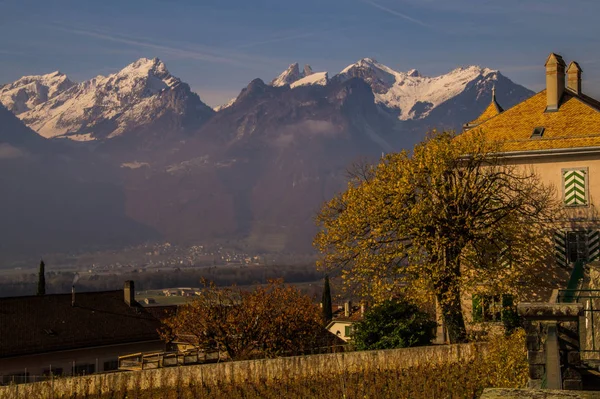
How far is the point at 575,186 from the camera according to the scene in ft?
153

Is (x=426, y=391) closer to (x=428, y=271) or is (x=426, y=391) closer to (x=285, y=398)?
(x=285, y=398)

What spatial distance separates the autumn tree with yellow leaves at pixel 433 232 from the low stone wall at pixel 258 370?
5120 mm

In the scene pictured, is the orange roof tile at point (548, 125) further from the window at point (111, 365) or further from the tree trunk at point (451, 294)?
the window at point (111, 365)

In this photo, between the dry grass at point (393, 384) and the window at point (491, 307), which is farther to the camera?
the window at point (491, 307)

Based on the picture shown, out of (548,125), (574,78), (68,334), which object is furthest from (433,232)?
(68,334)

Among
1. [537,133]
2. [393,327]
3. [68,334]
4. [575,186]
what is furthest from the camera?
[68,334]

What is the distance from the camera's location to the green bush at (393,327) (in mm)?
44656

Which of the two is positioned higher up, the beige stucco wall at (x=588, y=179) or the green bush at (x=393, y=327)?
the beige stucco wall at (x=588, y=179)

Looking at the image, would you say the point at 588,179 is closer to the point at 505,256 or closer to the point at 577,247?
the point at 577,247

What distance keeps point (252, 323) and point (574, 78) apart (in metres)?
23.6

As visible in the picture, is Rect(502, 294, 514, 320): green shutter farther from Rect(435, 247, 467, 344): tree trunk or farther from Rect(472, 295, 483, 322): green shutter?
Rect(435, 247, 467, 344): tree trunk

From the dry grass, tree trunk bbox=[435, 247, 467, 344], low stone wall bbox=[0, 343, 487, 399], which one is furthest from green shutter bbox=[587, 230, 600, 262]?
the dry grass

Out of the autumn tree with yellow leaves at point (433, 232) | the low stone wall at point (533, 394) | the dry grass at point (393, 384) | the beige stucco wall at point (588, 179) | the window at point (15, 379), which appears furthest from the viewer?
the window at point (15, 379)

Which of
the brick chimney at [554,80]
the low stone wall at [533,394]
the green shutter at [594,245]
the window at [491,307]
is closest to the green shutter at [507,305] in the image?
the window at [491,307]
